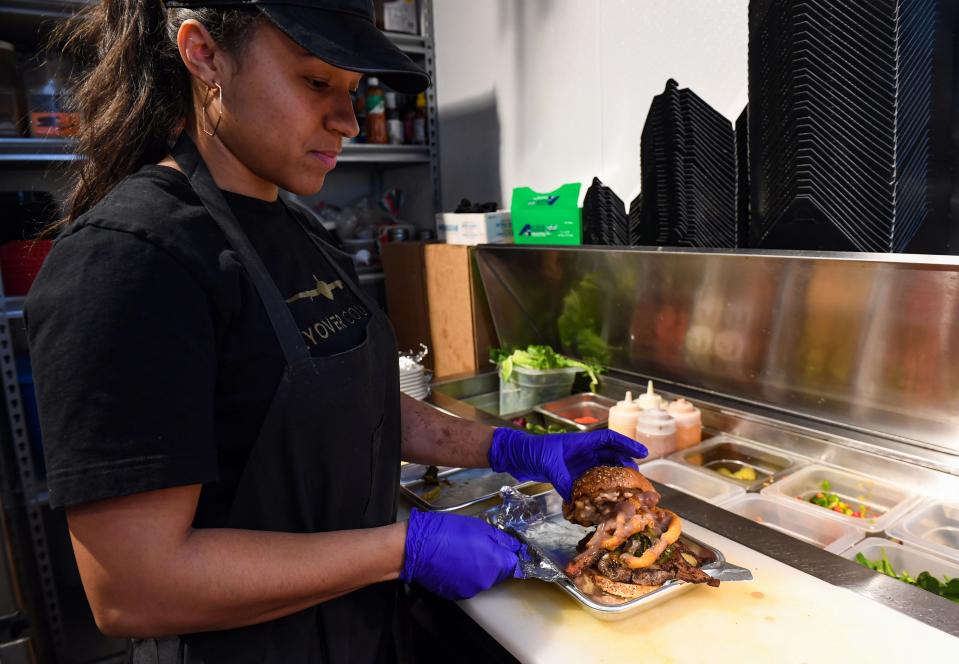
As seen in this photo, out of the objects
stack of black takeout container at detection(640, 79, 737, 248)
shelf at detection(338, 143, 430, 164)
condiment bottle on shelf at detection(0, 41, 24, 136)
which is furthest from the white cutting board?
condiment bottle on shelf at detection(0, 41, 24, 136)

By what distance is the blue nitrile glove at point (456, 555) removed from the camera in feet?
3.66

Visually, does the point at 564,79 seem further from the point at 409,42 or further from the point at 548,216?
the point at 409,42

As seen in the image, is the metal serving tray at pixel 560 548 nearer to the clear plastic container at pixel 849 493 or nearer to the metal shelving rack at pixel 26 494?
the clear plastic container at pixel 849 493

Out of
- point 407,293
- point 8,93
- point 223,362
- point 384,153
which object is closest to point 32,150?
point 8,93

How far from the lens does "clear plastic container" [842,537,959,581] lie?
1366mm

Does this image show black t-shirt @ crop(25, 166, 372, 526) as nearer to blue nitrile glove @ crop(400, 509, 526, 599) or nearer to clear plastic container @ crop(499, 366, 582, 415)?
blue nitrile glove @ crop(400, 509, 526, 599)

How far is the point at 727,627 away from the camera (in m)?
1.13

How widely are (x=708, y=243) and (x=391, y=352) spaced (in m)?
0.99

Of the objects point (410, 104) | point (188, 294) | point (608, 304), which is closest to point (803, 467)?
point (608, 304)

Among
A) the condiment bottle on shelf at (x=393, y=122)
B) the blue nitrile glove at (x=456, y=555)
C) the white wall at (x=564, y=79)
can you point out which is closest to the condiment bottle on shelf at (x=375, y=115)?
the condiment bottle on shelf at (x=393, y=122)

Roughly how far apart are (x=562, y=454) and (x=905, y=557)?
75 cm

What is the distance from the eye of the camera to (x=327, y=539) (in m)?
1.01

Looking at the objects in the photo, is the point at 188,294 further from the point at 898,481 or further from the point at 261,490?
the point at 898,481

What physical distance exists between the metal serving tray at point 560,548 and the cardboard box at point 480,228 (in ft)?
4.33
